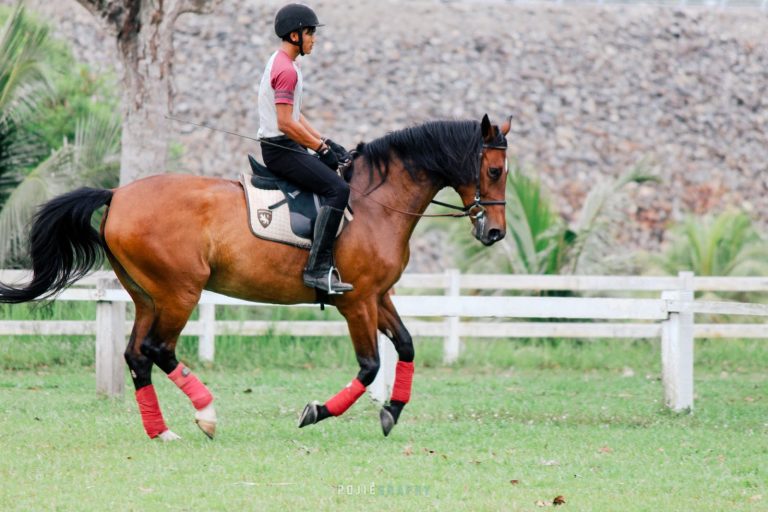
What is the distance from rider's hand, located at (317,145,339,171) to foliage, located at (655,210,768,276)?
10.8 metres

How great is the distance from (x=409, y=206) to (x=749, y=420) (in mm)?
3617

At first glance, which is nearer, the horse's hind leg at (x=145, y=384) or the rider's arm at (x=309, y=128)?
the horse's hind leg at (x=145, y=384)

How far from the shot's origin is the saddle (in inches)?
307

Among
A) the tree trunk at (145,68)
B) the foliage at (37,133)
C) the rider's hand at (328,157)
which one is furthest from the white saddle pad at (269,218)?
the foliage at (37,133)

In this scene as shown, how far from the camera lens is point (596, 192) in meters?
17.0

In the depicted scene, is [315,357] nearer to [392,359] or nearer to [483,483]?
[392,359]

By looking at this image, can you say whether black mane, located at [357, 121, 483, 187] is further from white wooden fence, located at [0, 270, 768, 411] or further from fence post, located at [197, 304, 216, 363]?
fence post, located at [197, 304, 216, 363]

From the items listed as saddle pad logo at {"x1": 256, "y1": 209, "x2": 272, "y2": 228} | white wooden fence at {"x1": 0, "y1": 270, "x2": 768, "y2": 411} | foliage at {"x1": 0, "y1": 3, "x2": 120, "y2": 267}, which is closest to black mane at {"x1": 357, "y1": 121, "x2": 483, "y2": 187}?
saddle pad logo at {"x1": 256, "y1": 209, "x2": 272, "y2": 228}

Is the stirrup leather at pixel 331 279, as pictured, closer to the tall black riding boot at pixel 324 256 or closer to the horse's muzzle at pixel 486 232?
the tall black riding boot at pixel 324 256

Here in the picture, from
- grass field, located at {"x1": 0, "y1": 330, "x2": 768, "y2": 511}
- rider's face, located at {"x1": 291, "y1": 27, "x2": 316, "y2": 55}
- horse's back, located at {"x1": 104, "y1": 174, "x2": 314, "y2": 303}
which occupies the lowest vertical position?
grass field, located at {"x1": 0, "y1": 330, "x2": 768, "y2": 511}

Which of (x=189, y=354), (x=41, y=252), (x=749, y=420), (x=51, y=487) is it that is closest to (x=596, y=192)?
(x=189, y=354)

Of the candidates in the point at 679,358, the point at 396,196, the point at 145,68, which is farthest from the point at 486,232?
the point at 145,68

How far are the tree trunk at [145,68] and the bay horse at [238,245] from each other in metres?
5.29

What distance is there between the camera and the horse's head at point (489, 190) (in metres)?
8.10
